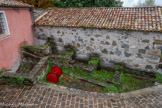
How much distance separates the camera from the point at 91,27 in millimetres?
7863

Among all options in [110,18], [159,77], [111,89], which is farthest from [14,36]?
[159,77]

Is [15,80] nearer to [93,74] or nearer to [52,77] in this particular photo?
[52,77]

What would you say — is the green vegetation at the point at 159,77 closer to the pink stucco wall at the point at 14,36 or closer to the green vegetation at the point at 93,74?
the green vegetation at the point at 93,74

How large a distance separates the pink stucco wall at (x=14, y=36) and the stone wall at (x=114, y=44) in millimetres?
1368

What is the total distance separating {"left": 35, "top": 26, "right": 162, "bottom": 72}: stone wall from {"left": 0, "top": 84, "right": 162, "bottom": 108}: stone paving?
2488 millimetres

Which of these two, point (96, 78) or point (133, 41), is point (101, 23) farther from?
point (96, 78)

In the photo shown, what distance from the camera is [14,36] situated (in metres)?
7.53

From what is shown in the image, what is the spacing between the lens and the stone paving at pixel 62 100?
4762mm

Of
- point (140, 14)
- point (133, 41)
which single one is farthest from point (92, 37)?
point (140, 14)

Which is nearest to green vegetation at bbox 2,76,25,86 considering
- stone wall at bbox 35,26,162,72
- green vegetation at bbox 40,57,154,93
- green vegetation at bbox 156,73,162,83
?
green vegetation at bbox 40,57,154,93

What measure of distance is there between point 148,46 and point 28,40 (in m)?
8.72

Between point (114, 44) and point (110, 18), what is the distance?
73.7 inches

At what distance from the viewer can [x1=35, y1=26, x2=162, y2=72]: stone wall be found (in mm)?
7117

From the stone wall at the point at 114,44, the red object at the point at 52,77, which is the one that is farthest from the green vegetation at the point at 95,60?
the red object at the point at 52,77
